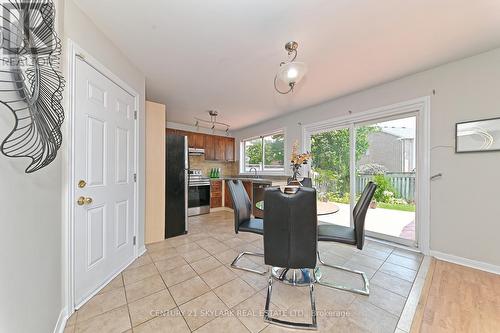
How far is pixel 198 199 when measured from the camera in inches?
184

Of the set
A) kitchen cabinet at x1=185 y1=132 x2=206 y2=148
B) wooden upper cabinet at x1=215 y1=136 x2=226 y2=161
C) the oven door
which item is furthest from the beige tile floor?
wooden upper cabinet at x1=215 y1=136 x2=226 y2=161

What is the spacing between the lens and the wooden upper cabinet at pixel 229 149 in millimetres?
5754

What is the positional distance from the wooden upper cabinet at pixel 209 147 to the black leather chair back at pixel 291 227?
4.14m

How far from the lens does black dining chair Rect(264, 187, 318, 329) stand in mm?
1354

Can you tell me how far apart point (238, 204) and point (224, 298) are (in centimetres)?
93

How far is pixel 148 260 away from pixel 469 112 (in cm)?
423

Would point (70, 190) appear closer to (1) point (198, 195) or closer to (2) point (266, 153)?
(1) point (198, 195)

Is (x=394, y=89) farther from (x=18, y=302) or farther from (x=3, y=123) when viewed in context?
(x=18, y=302)

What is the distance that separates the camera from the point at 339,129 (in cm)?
345

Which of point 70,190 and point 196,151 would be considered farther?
point 196,151

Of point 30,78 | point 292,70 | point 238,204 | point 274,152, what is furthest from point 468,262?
point 30,78

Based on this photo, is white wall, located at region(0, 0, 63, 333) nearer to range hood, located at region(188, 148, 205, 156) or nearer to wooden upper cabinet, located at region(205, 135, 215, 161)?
range hood, located at region(188, 148, 205, 156)

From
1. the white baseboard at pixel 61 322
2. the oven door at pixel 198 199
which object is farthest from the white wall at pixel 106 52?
the oven door at pixel 198 199

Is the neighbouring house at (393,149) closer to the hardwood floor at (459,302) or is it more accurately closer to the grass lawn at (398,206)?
the grass lawn at (398,206)
